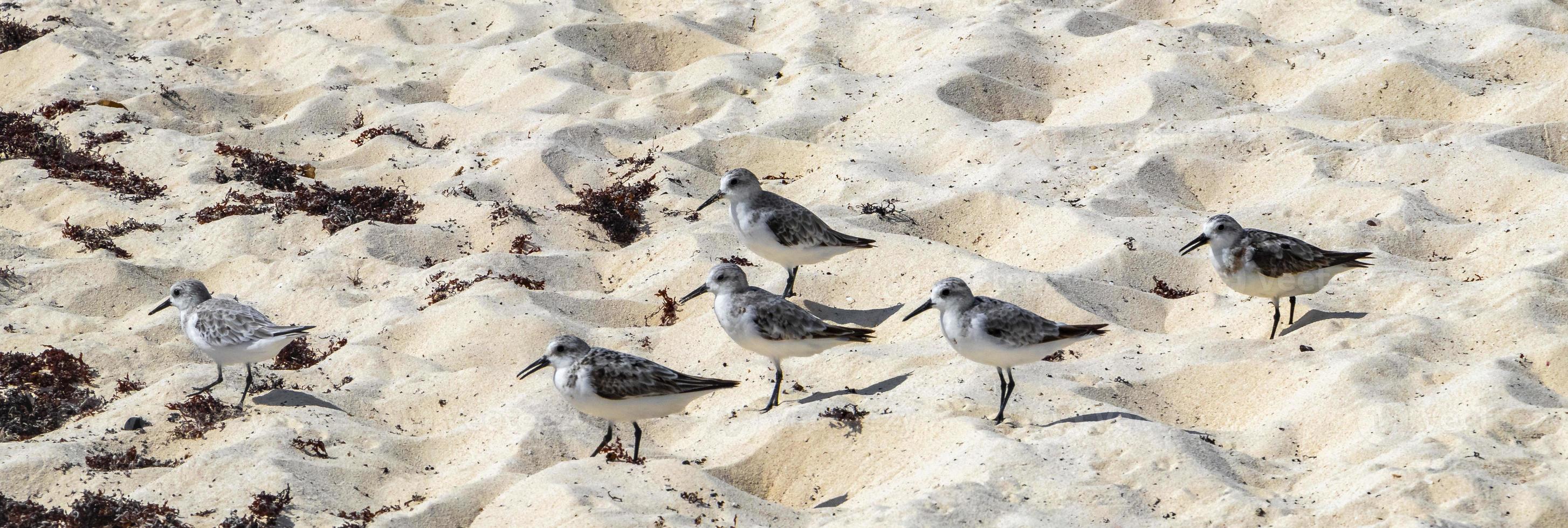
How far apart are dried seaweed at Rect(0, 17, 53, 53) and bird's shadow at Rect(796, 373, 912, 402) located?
11024 mm

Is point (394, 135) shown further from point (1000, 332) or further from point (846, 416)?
point (1000, 332)

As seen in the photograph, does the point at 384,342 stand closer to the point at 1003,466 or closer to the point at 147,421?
the point at 147,421

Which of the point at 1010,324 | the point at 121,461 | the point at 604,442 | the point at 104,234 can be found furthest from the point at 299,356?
the point at 1010,324

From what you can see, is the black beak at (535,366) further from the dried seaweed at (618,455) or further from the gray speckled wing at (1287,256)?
the gray speckled wing at (1287,256)

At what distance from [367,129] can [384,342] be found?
4124 millimetres

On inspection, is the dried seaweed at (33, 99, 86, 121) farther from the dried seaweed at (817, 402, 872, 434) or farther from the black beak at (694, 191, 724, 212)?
the dried seaweed at (817, 402, 872, 434)

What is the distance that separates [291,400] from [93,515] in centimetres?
166

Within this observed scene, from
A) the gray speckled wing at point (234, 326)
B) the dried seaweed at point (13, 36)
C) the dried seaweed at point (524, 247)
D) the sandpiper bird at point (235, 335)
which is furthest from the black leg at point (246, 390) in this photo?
the dried seaweed at point (13, 36)

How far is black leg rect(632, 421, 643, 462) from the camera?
746 cm

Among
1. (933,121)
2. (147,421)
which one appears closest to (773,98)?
(933,121)

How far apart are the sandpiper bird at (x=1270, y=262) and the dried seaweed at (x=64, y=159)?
29.5 ft

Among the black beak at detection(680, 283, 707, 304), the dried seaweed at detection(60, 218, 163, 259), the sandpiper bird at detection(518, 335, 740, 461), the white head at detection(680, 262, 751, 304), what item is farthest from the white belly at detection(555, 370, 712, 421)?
the dried seaweed at detection(60, 218, 163, 259)

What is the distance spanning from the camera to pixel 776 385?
26.3ft

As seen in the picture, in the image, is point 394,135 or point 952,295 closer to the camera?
point 952,295
